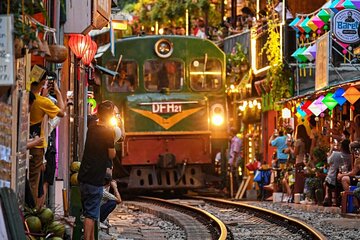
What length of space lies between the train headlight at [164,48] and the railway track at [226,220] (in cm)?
338

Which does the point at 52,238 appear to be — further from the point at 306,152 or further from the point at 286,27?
the point at 286,27

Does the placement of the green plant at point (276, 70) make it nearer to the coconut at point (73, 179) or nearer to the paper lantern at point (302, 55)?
the paper lantern at point (302, 55)

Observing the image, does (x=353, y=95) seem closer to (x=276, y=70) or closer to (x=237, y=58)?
(x=276, y=70)

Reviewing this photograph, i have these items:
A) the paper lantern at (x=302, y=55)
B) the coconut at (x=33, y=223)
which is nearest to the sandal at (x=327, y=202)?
the paper lantern at (x=302, y=55)

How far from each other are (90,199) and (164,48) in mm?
15653

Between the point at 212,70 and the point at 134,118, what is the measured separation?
2494mm

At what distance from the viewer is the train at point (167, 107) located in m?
27.5

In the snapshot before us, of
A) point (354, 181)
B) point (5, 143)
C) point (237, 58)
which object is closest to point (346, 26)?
point (354, 181)

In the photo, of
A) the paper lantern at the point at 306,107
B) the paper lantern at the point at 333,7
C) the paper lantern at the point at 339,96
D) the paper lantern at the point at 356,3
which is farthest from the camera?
the paper lantern at the point at 306,107

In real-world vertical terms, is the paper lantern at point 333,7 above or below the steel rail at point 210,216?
above

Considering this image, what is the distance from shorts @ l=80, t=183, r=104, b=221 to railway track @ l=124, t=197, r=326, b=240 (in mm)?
3896

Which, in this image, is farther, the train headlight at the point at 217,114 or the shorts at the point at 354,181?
the train headlight at the point at 217,114

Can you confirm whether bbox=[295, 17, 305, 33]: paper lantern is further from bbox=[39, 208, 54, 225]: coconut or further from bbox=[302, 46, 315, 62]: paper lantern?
bbox=[39, 208, 54, 225]: coconut

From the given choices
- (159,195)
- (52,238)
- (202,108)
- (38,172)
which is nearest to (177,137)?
(202,108)
